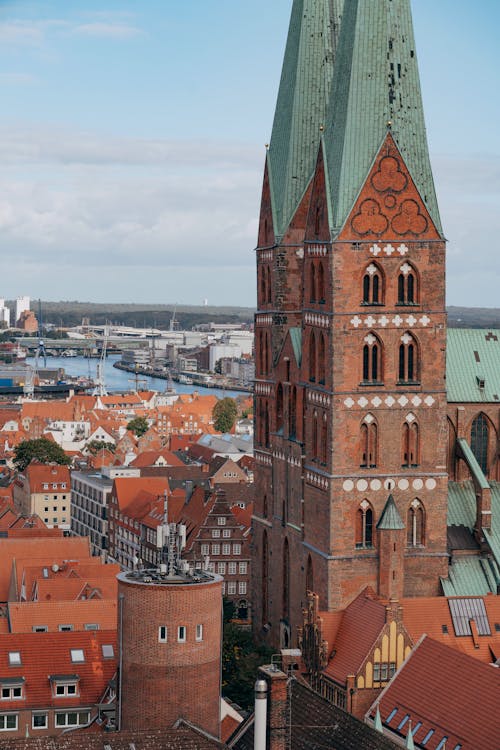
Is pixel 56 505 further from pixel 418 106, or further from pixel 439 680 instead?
pixel 439 680

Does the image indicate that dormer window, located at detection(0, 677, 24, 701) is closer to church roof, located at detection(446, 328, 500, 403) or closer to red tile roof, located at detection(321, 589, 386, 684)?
red tile roof, located at detection(321, 589, 386, 684)

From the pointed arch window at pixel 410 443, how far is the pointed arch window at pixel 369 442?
1.35 meters

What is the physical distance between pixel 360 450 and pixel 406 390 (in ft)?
11.1

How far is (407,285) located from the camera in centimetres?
7556

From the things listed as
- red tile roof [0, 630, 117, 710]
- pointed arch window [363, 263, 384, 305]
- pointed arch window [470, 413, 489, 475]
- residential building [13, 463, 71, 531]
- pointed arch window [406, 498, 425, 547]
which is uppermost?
pointed arch window [363, 263, 384, 305]

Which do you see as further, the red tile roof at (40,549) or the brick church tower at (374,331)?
the red tile roof at (40,549)

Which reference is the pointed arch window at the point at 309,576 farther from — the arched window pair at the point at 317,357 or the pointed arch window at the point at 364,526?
the arched window pair at the point at 317,357

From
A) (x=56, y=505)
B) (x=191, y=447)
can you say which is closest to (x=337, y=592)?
(x=56, y=505)

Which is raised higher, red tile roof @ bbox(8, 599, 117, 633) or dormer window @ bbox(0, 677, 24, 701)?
red tile roof @ bbox(8, 599, 117, 633)

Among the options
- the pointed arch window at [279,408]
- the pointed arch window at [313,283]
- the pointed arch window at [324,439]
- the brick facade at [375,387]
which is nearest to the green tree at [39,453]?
the pointed arch window at [279,408]

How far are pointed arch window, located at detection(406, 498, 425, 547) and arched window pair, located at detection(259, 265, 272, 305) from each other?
49.7ft

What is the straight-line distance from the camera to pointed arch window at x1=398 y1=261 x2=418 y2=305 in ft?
247

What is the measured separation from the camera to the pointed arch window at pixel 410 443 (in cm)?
7581

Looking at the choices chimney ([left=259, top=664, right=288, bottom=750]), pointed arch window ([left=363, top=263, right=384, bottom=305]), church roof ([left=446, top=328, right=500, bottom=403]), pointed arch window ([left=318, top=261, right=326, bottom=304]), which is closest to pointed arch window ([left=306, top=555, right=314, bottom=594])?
church roof ([left=446, top=328, right=500, bottom=403])
